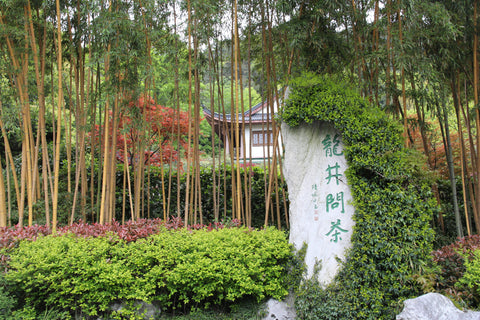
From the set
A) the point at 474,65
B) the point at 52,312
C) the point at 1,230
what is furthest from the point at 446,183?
the point at 1,230

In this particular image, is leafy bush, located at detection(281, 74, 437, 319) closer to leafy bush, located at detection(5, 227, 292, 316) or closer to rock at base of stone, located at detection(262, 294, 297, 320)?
rock at base of stone, located at detection(262, 294, 297, 320)

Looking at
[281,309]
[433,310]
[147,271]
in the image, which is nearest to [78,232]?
[147,271]

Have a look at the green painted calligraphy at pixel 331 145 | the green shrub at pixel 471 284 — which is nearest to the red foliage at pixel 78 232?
the green painted calligraphy at pixel 331 145

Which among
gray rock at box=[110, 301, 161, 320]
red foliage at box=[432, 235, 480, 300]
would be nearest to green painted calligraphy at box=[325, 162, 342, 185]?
red foliage at box=[432, 235, 480, 300]

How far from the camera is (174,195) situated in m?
5.89

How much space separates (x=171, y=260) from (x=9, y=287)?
1.20 metres

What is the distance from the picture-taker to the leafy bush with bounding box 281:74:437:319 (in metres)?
2.60

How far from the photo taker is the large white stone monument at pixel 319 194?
9.33 feet

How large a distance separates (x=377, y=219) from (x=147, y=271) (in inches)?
69.4

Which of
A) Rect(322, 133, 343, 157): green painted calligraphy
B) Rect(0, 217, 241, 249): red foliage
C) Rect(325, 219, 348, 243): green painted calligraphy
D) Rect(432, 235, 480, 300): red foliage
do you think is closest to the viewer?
Rect(432, 235, 480, 300): red foliage

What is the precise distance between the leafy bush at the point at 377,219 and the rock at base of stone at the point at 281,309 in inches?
6.7

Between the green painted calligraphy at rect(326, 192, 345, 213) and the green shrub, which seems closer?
the green shrub

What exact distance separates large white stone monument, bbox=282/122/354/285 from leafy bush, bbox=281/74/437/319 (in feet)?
0.28

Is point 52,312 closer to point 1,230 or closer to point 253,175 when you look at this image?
point 1,230
